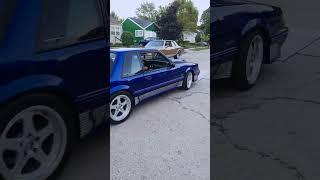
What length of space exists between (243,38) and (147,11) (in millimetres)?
740

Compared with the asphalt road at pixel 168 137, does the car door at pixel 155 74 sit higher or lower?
higher

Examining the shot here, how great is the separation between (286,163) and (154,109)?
1053 millimetres

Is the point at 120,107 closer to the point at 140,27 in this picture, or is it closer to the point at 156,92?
the point at 156,92

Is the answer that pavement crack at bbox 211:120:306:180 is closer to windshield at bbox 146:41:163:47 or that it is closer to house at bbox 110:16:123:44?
windshield at bbox 146:41:163:47

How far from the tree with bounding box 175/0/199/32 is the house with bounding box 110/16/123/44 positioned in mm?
409

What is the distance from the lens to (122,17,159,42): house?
2.49m

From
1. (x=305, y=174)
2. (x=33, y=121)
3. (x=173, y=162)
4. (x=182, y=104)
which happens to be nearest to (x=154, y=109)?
(x=182, y=104)

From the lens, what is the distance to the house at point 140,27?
2.49 m

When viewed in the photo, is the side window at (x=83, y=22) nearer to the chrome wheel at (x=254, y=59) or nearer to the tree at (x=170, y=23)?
the tree at (x=170, y=23)

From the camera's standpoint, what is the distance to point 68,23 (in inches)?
95.6

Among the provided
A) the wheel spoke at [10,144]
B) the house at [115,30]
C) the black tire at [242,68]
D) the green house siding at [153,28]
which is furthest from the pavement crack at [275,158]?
the wheel spoke at [10,144]

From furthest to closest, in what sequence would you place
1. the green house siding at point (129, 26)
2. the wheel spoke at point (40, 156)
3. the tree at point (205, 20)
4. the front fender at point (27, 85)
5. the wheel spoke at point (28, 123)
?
1. the tree at point (205, 20)
2. the green house siding at point (129, 26)
3. the wheel spoke at point (40, 156)
4. the wheel spoke at point (28, 123)
5. the front fender at point (27, 85)

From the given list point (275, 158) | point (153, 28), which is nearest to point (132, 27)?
point (153, 28)

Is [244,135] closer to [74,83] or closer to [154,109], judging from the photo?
[154,109]
